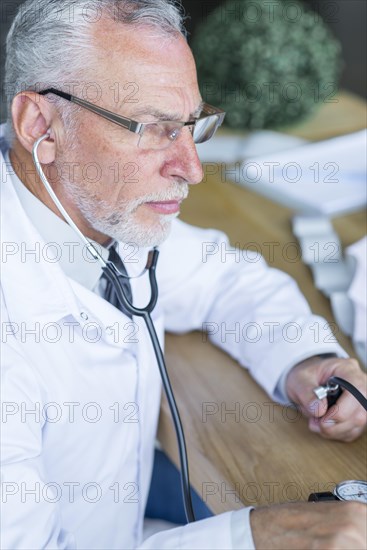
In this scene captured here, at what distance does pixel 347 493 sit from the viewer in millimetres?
800

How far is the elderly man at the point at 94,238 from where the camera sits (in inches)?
38.4

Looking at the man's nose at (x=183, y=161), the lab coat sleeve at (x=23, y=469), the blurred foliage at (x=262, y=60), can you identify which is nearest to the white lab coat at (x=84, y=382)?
the lab coat sleeve at (x=23, y=469)

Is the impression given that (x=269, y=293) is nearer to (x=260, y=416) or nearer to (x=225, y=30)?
(x=260, y=416)

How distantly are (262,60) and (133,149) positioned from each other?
850mm

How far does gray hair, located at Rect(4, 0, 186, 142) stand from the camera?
3.26ft

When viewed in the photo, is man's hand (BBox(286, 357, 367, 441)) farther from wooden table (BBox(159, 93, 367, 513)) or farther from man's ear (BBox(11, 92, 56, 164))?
man's ear (BBox(11, 92, 56, 164))

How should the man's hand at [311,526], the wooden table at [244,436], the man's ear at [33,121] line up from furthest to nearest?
the man's ear at [33,121] → the wooden table at [244,436] → the man's hand at [311,526]

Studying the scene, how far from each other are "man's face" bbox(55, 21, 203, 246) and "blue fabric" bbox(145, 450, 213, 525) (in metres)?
0.43

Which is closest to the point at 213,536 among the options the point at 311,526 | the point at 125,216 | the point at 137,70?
the point at 311,526

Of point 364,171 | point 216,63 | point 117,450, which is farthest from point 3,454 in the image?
point 216,63

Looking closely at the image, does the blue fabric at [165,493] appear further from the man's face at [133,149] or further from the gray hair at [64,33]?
the gray hair at [64,33]

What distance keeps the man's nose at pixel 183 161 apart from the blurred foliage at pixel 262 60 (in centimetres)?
80

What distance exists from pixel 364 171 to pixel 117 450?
2.44 ft

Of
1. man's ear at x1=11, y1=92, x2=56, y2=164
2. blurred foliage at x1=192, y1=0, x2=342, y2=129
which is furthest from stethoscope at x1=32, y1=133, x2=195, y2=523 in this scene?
blurred foliage at x1=192, y1=0, x2=342, y2=129
